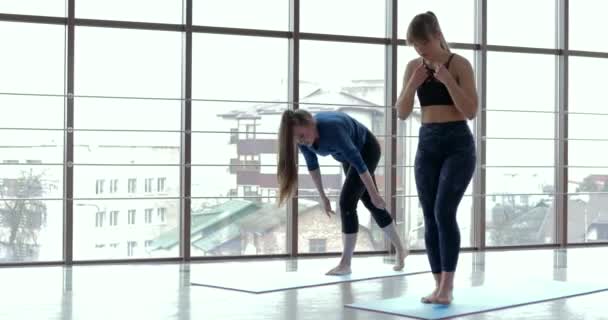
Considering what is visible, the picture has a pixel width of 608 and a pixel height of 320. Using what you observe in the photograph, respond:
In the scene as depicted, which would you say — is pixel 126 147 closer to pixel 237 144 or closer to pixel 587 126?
pixel 237 144

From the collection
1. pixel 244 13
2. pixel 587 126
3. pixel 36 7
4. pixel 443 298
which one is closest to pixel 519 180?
pixel 587 126

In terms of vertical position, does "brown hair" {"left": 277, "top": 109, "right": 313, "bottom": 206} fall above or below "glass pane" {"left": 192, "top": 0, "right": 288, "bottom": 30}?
below

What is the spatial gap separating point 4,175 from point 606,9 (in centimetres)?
506

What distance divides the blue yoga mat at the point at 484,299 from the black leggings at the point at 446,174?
0.57 feet

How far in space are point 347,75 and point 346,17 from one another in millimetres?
423

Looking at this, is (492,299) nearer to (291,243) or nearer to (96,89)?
(291,243)

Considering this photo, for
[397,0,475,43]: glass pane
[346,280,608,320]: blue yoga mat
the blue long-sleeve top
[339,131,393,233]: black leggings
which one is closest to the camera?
[346,280,608,320]: blue yoga mat

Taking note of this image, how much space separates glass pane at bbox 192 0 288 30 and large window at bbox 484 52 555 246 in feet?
5.88

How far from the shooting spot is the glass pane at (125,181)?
595cm

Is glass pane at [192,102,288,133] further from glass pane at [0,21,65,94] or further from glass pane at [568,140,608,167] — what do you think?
glass pane at [568,140,608,167]

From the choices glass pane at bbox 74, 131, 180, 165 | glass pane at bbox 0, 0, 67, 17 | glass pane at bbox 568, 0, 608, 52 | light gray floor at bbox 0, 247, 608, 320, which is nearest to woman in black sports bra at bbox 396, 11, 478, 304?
light gray floor at bbox 0, 247, 608, 320

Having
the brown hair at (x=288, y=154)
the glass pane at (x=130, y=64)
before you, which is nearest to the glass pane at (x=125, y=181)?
the glass pane at (x=130, y=64)

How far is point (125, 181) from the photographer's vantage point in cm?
607

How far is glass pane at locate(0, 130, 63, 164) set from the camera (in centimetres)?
573
